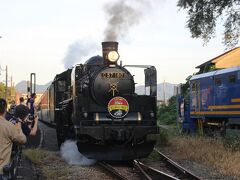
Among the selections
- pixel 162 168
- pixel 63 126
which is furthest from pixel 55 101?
pixel 162 168

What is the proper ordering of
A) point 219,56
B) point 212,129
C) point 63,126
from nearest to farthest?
1. point 63,126
2. point 212,129
3. point 219,56

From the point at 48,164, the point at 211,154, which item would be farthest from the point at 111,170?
the point at 211,154

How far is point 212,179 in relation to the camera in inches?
418

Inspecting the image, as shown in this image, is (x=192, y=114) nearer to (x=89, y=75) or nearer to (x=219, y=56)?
(x=89, y=75)

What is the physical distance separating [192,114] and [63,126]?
10.3 m

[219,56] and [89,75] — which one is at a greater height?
[219,56]

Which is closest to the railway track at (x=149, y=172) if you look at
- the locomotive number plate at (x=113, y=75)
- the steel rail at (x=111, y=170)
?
the steel rail at (x=111, y=170)

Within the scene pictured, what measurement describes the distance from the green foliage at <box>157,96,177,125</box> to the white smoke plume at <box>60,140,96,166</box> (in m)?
27.0

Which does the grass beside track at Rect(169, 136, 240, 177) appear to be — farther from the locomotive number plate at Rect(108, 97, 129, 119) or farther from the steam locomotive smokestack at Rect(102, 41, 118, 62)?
the steam locomotive smokestack at Rect(102, 41, 118, 62)

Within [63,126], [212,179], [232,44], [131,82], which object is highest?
[232,44]

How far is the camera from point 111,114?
42.2 feet

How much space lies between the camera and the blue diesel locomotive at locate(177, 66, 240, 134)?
19297 mm

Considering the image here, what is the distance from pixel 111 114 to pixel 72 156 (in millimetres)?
2222

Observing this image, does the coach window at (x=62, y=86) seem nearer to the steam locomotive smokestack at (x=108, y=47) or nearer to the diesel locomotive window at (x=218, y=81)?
the steam locomotive smokestack at (x=108, y=47)
